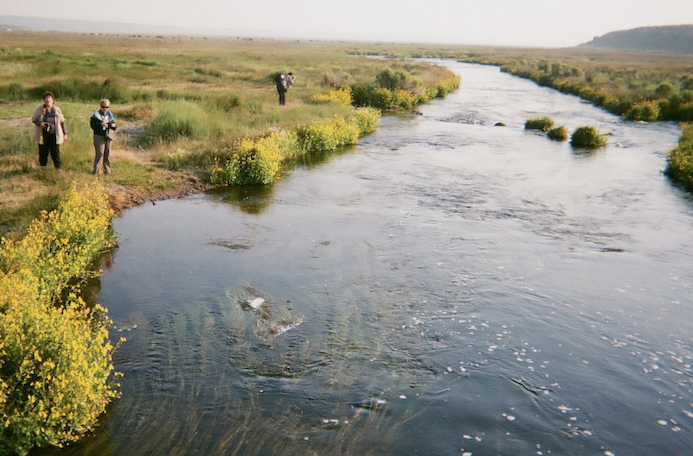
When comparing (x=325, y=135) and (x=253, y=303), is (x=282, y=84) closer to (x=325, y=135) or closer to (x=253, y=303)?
(x=325, y=135)

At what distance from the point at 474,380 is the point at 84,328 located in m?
5.80

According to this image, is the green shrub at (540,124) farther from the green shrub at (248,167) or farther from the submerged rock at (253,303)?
the submerged rock at (253,303)

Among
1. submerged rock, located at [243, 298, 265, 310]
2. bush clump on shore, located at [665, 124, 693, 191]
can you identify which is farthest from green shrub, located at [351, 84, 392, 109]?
submerged rock, located at [243, 298, 265, 310]

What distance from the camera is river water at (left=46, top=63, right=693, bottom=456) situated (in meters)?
7.56

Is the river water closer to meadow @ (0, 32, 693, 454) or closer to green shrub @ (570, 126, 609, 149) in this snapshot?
meadow @ (0, 32, 693, 454)

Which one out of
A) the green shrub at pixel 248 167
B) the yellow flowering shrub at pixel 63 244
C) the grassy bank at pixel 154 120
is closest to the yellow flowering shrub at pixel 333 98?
the grassy bank at pixel 154 120

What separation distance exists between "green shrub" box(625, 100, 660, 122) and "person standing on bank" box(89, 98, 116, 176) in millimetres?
33231

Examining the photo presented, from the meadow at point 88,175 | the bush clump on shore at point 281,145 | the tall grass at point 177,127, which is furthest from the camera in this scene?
the tall grass at point 177,127

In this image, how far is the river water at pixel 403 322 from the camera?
7562 millimetres

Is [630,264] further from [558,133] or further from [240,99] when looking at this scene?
[240,99]

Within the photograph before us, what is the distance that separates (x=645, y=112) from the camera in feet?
120

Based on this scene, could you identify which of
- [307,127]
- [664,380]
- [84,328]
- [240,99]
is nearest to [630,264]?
[664,380]

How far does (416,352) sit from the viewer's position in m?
9.38

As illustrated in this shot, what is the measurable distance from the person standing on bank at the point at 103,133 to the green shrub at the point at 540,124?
24.5 meters
